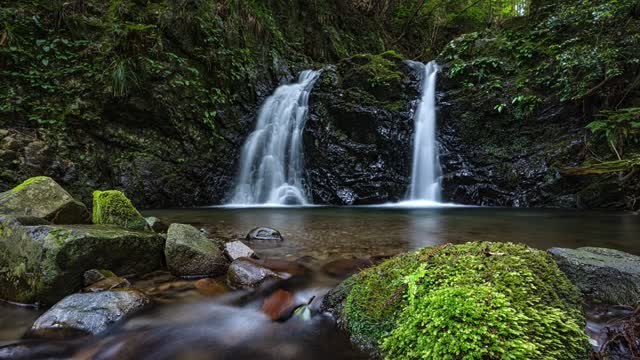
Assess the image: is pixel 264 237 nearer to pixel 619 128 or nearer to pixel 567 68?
pixel 619 128

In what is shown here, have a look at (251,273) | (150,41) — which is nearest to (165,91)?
(150,41)

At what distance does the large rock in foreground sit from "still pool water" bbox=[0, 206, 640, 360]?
0.56 feet

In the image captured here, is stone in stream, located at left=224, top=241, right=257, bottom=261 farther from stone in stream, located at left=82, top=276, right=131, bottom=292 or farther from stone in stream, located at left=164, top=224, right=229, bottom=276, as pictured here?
stone in stream, located at left=82, top=276, right=131, bottom=292

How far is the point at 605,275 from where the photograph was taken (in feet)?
7.77

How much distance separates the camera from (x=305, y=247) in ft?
14.7

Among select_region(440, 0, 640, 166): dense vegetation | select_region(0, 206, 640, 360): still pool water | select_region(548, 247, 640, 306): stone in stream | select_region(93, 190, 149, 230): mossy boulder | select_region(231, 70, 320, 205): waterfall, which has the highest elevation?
select_region(440, 0, 640, 166): dense vegetation

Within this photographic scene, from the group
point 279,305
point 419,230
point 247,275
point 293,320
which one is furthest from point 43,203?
point 419,230

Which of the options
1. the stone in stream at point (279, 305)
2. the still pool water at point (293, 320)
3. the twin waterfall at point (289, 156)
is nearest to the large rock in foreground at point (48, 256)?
the still pool water at point (293, 320)

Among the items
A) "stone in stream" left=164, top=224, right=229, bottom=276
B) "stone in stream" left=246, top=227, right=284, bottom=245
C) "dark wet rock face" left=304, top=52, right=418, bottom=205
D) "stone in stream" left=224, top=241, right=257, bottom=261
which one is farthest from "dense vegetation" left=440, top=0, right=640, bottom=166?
"stone in stream" left=164, top=224, right=229, bottom=276

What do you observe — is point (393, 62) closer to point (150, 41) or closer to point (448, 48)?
point (448, 48)

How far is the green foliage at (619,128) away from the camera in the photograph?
795cm

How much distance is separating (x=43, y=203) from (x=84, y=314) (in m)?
2.04

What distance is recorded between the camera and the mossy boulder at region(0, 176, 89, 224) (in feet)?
11.3

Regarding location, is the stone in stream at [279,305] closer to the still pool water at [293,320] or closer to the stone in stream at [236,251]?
the still pool water at [293,320]
